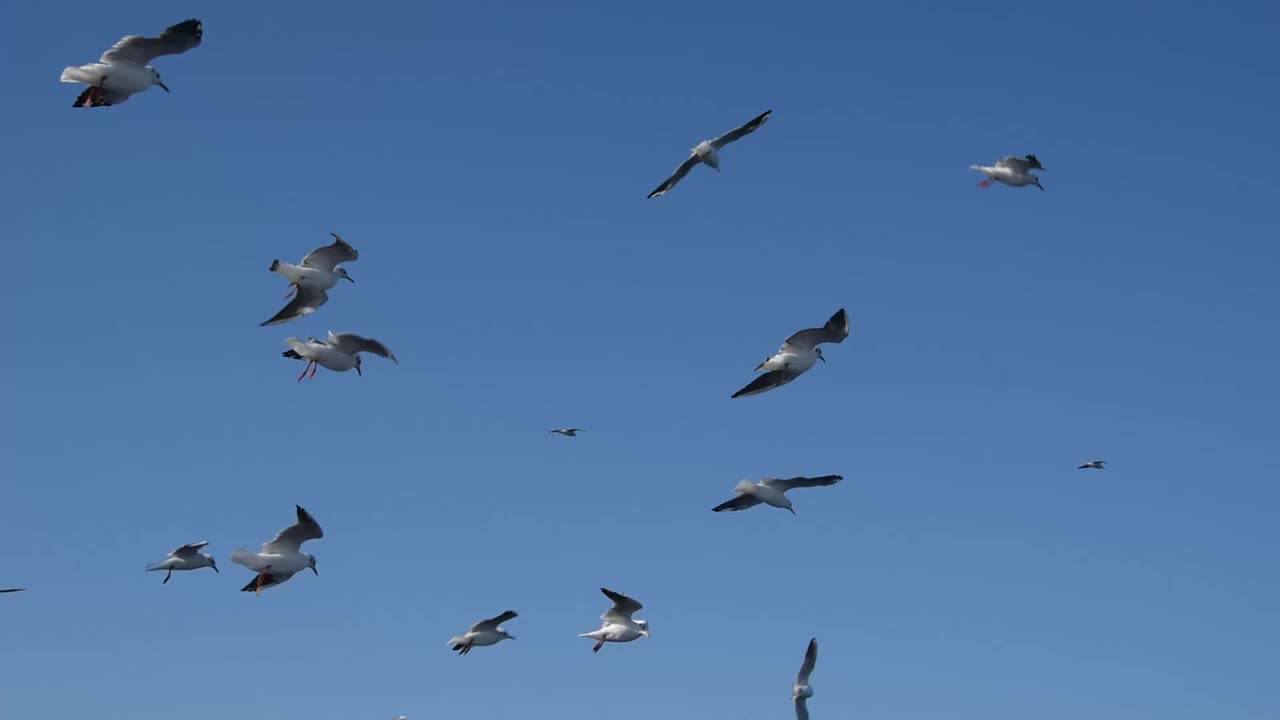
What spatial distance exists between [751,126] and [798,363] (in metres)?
7.15

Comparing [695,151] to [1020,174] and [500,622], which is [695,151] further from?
[500,622]

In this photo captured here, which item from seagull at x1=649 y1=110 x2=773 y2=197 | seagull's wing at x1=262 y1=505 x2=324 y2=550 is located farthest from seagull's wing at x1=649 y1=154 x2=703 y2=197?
seagull's wing at x1=262 y1=505 x2=324 y2=550

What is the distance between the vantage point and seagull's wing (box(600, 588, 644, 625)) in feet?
125

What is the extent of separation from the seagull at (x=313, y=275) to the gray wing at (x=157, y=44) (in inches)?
201

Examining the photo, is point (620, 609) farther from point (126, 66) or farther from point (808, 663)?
point (126, 66)

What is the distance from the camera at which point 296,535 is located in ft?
98.9

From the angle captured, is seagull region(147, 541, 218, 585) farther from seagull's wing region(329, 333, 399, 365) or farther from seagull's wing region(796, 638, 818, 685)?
seagull's wing region(796, 638, 818, 685)

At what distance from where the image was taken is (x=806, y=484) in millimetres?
35719

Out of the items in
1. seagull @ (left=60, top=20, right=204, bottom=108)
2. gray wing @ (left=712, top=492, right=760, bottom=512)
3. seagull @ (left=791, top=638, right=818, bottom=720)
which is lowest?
seagull @ (left=791, top=638, right=818, bottom=720)

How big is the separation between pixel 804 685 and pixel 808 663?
2.15 ft

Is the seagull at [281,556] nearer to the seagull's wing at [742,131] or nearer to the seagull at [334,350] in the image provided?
the seagull at [334,350]

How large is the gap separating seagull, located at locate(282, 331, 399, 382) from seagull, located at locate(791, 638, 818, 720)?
646 inches

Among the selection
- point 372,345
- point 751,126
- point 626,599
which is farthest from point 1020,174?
point 372,345

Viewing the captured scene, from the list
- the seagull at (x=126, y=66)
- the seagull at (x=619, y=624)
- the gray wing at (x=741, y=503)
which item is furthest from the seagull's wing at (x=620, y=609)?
the seagull at (x=126, y=66)
